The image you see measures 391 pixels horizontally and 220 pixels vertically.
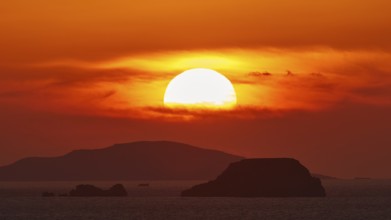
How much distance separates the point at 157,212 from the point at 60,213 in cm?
1769

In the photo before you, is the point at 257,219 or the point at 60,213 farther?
the point at 60,213

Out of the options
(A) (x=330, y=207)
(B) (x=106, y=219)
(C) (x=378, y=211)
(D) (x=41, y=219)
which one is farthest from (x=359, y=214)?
(D) (x=41, y=219)

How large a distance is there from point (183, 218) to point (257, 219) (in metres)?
12.6

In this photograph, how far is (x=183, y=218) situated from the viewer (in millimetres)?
158750

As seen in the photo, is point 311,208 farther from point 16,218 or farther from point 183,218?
point 16,218

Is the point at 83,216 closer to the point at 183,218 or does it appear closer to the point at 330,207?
the point at 183,218

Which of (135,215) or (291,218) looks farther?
(135,215)

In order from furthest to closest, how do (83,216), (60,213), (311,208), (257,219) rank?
(311,208) → (60,213) → (83,216) → (257,219)

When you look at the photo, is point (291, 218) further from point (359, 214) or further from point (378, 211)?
point (378, 211)

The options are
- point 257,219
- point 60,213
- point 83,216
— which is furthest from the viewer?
point 60,213

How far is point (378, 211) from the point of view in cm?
18012

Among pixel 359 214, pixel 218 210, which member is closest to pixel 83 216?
pixel 218 210

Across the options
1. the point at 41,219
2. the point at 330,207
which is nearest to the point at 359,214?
the point at 330,207

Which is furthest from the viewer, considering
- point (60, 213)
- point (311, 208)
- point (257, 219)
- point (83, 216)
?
point (311, 208)
